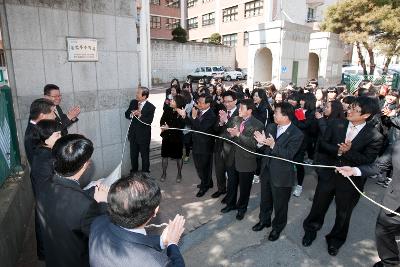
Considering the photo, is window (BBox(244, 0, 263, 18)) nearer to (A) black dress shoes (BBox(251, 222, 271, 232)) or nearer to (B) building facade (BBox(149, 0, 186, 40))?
(B) building facade (BBox(149, 0, 186, 40))

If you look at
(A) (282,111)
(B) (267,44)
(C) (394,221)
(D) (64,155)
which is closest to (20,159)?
(D) (64,155)

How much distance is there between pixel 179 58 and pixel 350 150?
28.2 metres

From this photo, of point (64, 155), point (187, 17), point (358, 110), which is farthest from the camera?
point (187, 17)

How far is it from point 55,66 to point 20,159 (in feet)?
5.28

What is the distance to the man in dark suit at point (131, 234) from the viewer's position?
1519mm

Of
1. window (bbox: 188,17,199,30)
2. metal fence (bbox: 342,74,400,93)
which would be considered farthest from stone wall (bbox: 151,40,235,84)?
Result: metal fence (bbox: 342,74,400,93)

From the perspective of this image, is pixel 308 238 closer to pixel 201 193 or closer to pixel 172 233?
pixel 201 193

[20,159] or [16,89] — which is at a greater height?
[16,89]

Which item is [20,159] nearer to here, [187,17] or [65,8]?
[65,8]

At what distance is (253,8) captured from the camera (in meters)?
33.9

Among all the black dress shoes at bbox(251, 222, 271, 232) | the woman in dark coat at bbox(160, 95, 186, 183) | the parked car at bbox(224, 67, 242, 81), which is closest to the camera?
the black dress shoes at bbox(251, 222, 271, 232)

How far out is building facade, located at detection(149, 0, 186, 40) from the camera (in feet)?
128

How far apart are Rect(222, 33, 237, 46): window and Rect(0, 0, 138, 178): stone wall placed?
109 ft

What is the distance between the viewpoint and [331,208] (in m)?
4.97
